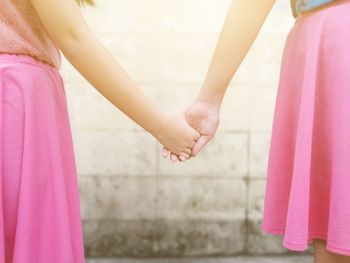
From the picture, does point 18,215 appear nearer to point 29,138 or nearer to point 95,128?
point 29,138

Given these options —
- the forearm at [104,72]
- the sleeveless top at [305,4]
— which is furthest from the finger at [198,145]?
the sleeveless top at [305,4]

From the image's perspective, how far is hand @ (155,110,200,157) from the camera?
1334 mm

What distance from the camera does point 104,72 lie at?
1.07 m

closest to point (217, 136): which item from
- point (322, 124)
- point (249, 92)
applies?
point (249, 92)

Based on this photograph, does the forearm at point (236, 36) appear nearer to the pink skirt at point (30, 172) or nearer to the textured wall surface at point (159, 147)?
the pink skirt at point (30, 172)

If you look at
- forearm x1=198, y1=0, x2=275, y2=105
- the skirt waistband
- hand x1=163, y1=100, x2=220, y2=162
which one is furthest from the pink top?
hand x1=163, y1=100, x2=220, y2=162

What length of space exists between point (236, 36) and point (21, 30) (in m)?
0.58

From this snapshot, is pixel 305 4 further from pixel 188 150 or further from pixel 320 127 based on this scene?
pixel 188 150

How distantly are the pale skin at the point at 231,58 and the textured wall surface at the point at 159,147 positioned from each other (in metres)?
0.78

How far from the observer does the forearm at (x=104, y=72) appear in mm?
1043

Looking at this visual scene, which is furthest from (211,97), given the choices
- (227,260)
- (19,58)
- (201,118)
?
(227,260)

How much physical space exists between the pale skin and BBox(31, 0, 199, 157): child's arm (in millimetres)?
268

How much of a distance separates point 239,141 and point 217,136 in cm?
11

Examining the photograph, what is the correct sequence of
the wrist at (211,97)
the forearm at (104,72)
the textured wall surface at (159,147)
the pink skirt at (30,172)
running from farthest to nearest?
the textured wall surface at (159,147) < the wrist at (211,97) < the forearm at (104,72) < the pink skirt at (30,172)
